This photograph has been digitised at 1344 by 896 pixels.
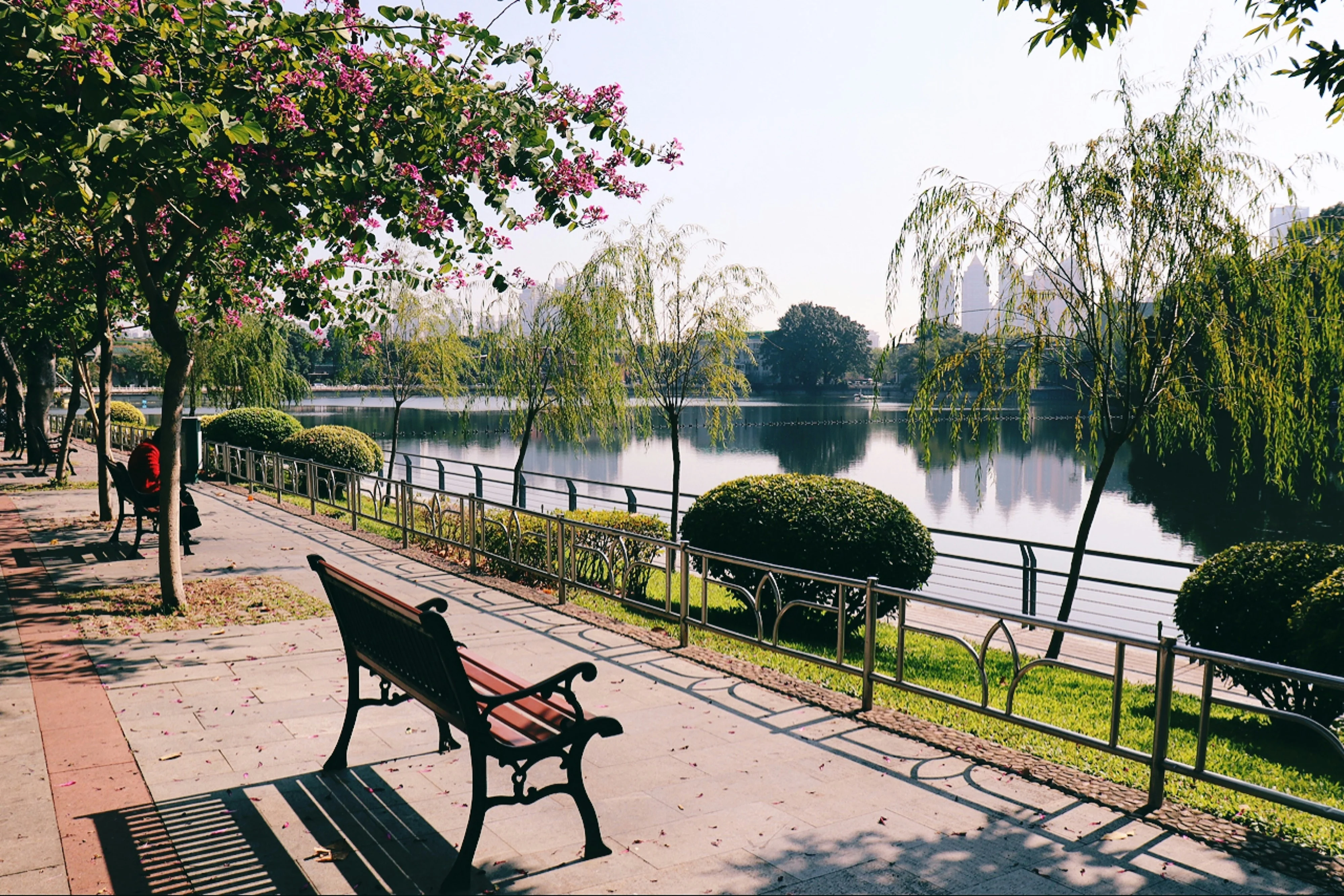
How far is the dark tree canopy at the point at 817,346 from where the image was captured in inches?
4341

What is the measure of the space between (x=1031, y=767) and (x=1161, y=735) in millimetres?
739

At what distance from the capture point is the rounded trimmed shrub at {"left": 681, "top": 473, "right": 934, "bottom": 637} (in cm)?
970

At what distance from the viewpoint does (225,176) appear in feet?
21.7

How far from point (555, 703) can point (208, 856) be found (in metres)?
1.54

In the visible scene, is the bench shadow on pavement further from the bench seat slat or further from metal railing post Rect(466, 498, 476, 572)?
metal railing post Rect(466, 498, 476, 572)

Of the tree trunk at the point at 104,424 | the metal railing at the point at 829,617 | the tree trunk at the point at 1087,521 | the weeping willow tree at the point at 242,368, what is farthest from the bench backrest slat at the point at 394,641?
the weeping willow tree at the point at 242,368

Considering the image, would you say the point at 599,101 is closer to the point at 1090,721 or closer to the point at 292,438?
the point at 1090,721

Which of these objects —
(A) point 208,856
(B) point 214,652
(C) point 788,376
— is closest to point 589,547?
(B) point 214,652

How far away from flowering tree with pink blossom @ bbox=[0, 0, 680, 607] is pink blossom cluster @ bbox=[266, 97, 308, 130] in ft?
0.07

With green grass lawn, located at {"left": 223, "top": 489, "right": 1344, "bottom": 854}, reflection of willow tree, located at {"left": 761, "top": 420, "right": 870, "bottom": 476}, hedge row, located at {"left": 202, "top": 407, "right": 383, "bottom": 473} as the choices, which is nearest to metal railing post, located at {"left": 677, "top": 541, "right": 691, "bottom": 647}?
green grass lawn, located at {"left": 223, "top": 489, "right": 1344, "bottom": 854}

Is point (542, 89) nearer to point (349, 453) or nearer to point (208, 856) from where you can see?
point (208, 856)

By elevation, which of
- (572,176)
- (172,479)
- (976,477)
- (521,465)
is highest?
(572,176)

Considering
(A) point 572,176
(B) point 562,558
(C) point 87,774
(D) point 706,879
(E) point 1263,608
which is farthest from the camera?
(B) point 562,558

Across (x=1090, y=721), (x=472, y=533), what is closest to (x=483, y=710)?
(x=1090, y=721)
